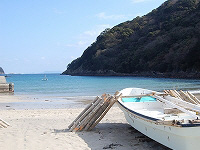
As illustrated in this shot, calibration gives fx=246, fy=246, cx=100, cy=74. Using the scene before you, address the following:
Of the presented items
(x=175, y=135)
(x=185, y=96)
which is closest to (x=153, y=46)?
(x=185, y=96)

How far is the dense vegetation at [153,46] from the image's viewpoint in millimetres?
68438

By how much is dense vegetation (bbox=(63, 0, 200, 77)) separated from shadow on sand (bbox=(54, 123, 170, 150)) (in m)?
54.5

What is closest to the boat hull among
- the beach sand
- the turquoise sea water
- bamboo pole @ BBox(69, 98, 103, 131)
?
the beach sand

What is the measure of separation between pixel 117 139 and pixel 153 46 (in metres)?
79.8

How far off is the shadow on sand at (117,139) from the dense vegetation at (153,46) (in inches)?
2144

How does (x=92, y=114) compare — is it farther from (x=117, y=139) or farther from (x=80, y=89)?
(x=80, y=89)

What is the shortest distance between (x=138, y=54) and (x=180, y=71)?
958 inches

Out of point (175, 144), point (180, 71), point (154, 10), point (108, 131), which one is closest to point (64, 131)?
point (108, 131)

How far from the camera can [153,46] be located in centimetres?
8469

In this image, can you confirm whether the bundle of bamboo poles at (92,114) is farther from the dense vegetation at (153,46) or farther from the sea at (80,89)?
the dense vegetation at (153,46)

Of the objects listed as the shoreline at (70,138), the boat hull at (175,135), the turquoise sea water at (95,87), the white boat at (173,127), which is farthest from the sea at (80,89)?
the boat hull at (175,135)

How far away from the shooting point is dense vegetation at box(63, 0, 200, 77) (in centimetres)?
6844

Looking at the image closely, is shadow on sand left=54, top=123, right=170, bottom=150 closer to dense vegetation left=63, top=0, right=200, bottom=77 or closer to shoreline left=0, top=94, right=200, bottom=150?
shoreline left=0, top=94, right=200, bottom=150

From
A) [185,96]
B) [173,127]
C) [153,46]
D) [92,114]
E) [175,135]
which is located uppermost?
[153,46]
